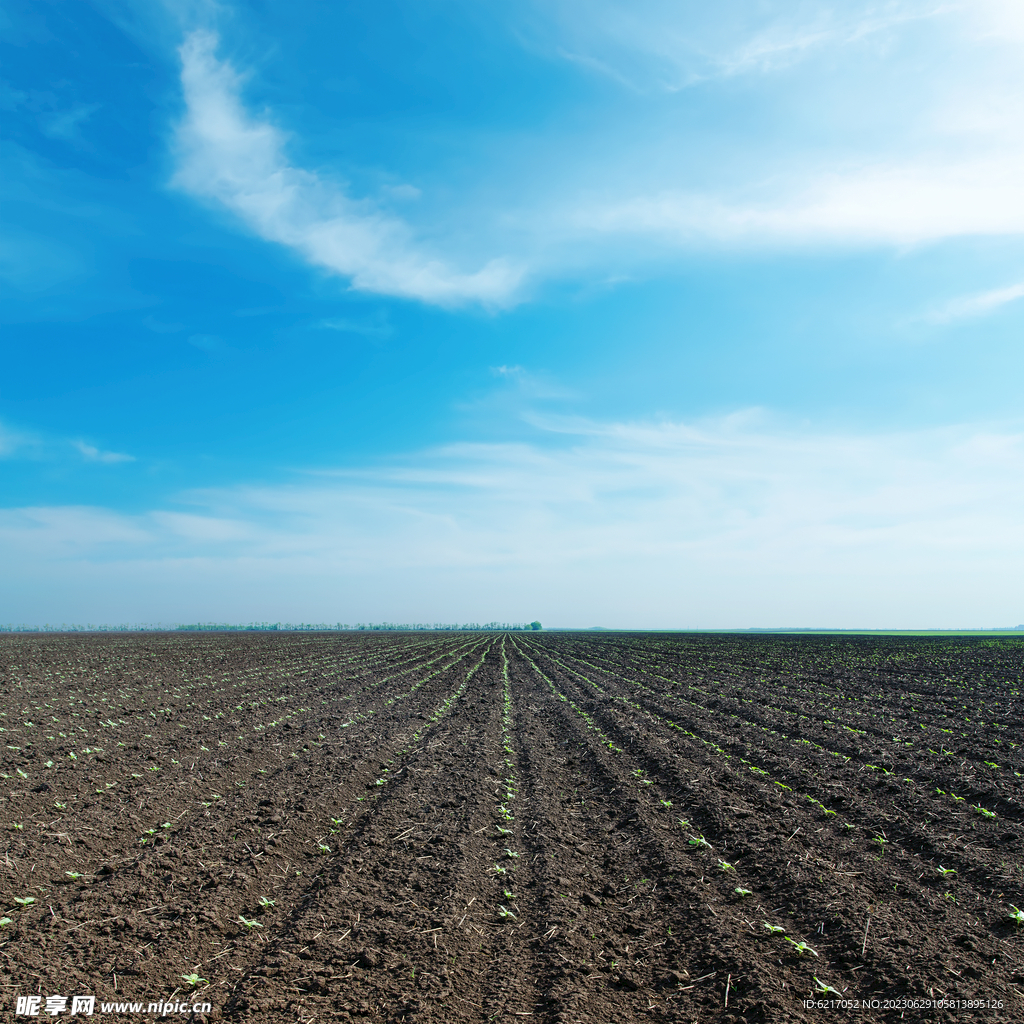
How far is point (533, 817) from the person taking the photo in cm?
896

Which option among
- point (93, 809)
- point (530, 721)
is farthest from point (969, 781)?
point (93, 809)

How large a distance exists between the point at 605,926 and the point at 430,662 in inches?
1221

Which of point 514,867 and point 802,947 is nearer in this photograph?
point 802,947

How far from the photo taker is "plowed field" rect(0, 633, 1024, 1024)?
492 centimetres

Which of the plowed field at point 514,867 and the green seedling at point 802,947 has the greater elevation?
the green seedling at point 802,947

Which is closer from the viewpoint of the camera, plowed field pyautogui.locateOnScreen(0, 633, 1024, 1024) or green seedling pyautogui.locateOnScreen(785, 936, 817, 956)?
plowed field pyautogui.locateOnScreen(0, 633, 1024, 1024)

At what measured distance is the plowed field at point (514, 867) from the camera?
4.92 m

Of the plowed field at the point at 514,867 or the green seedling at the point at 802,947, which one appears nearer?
the plowed field at the point at 514,867

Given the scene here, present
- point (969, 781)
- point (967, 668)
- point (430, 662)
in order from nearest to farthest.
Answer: point (969, 781) → point (967, 668) → point (430, 662)

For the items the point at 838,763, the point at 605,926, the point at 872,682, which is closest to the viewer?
the point at 605,926

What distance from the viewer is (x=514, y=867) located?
720 centimetres

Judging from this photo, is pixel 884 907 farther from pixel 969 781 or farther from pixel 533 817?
pixel 969 781

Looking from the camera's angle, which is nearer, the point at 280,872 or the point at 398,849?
the point at 280,872

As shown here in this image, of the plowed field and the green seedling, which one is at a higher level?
the green seedling
